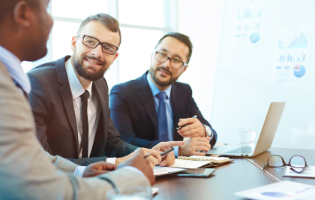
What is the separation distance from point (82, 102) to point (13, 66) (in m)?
1.18

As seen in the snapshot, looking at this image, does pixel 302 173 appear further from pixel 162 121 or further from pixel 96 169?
pixel 162 121

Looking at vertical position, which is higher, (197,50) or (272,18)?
(272,18)

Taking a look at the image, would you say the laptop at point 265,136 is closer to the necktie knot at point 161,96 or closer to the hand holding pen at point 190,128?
the hand holding pen at point 190,128

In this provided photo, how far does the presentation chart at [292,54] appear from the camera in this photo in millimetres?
3668

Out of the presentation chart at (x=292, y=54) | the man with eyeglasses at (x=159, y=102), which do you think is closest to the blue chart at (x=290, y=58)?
the presentation chart at (x=292, y=54)

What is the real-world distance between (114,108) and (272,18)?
254 centimetres

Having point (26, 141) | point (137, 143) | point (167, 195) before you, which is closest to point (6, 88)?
point (26, 141)

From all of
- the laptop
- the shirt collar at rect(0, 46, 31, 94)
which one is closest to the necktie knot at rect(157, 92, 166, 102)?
the laptop

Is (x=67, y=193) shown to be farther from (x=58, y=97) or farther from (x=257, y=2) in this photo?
(x=257, y=2)

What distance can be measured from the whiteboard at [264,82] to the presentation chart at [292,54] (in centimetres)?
2

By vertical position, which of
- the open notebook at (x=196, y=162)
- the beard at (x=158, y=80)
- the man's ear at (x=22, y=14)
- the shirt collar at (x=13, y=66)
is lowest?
the open notebook at (x=196, y=162)

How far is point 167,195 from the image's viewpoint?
1076 millimetres

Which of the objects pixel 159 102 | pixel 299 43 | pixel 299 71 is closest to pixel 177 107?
pixel 159 102

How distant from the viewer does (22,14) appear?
761mm
